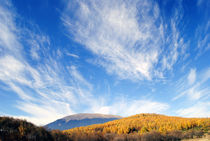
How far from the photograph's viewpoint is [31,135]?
12.3 meters

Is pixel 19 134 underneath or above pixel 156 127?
above

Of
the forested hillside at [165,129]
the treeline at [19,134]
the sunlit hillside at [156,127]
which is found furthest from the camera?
the sunlit hillside at [156,127]

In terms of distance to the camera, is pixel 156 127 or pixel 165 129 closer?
pixel 165 129

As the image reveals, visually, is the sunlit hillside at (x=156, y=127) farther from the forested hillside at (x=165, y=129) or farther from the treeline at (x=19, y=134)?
the treeline at (x=19, y=134)

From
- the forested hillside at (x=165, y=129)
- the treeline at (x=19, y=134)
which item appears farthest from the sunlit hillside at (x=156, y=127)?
the treeline at (x=19, y=134)

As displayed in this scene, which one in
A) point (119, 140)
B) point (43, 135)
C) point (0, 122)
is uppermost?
point (0, 122)

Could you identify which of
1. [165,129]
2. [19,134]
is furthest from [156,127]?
[19,134]

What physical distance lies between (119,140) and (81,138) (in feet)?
20.3

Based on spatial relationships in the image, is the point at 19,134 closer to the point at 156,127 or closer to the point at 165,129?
the point at 165,129

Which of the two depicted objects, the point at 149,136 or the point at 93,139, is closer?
the point at 93,139

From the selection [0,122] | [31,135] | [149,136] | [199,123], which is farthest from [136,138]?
[199,123]

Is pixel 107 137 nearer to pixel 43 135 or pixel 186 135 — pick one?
pixel 43 135

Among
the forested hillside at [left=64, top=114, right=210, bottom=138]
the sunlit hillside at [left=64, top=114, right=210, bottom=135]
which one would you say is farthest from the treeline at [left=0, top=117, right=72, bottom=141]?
the sunlit hillside at [left=64, top=114, right=210, bottom=135]

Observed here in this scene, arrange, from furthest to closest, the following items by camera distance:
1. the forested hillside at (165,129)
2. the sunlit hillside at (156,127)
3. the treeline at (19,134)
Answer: the sunlit hillside at (156,127)
the forested hillside at (165,129)
the treeline at (19,134)
